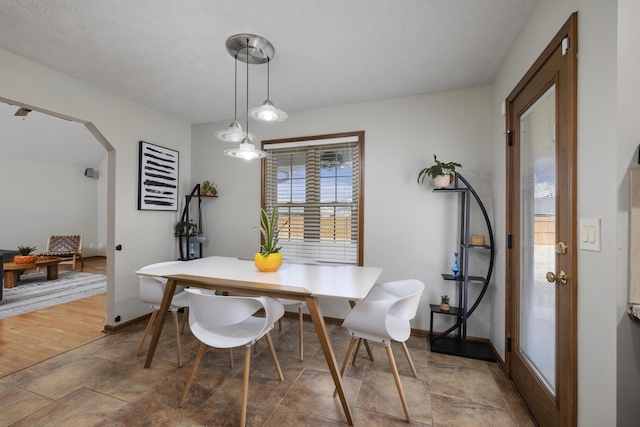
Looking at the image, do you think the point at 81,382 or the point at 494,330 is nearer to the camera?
the point at 81,382

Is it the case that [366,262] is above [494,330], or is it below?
above

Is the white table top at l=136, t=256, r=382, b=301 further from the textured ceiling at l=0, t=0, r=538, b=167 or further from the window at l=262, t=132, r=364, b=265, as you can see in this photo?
the textured ceiling at l=0, t=0, r=538, b=167

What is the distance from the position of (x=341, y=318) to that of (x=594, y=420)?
7.69 feet

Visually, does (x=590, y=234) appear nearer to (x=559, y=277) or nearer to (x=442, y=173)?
(x=559, y=277)

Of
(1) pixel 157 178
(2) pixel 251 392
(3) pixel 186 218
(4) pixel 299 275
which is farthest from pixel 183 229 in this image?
(2) pixel 251 392

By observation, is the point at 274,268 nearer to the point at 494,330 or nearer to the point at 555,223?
the point at 555,223

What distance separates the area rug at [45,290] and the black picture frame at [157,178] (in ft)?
7.44

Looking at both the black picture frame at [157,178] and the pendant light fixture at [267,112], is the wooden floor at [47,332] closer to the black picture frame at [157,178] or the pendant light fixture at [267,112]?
the black picture frame at [157,178]

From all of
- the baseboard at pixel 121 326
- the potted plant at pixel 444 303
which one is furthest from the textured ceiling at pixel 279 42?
the baseboard at pixel 121 326

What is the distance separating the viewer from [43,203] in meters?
6.92

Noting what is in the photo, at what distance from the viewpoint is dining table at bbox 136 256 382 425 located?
1718mm

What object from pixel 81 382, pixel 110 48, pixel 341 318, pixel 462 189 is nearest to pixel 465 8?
pixel 462 189

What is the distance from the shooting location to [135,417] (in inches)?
68.2

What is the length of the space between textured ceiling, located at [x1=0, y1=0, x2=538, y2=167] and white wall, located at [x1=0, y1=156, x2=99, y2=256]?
6053 mm
